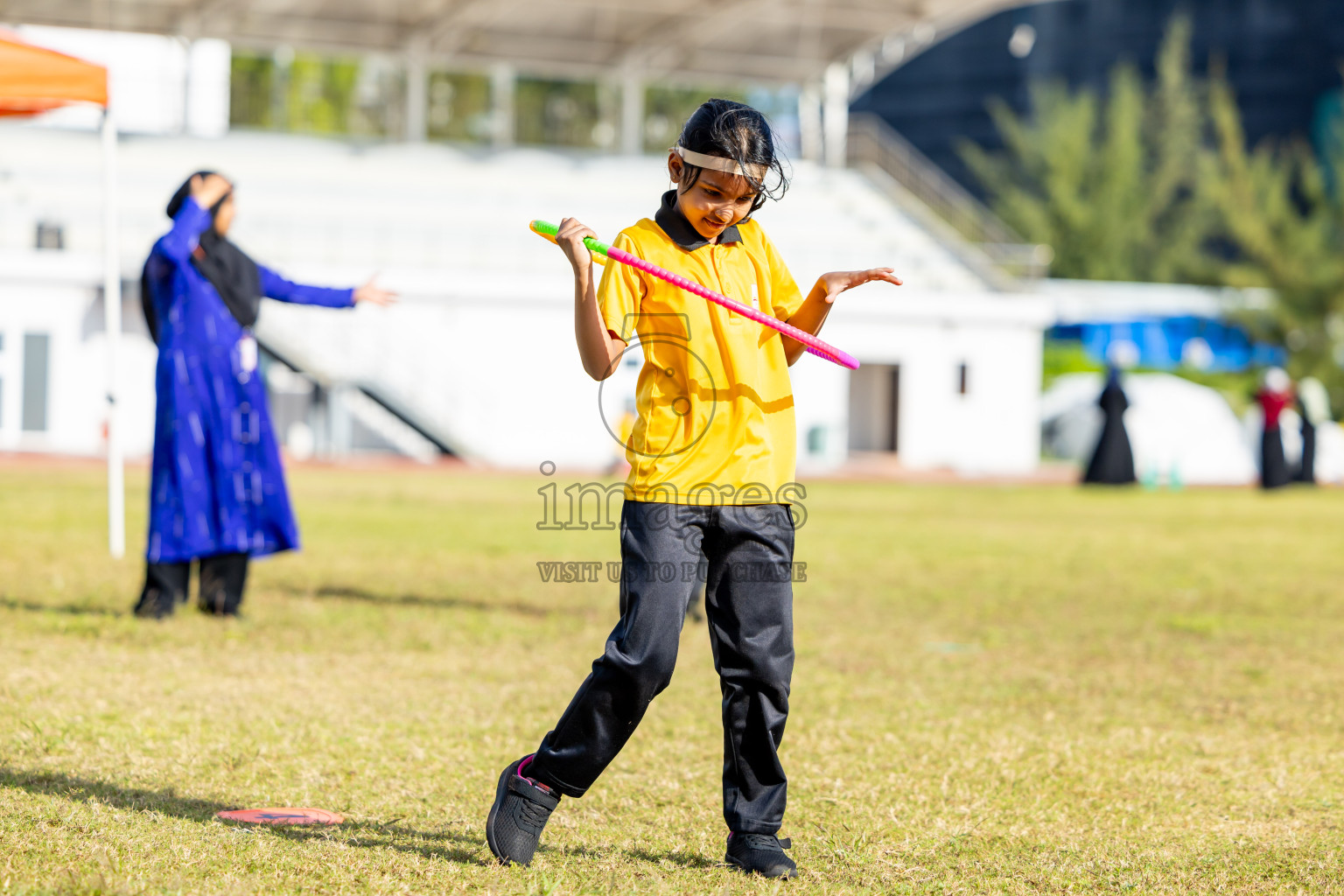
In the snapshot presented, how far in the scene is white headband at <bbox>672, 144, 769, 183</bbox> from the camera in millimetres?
3244

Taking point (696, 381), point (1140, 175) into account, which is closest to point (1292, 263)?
point (1140, 175)

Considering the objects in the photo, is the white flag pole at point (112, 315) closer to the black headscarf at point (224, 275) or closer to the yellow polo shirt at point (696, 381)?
the black headscarf at point (224, 275)

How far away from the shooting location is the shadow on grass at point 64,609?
22.4ft

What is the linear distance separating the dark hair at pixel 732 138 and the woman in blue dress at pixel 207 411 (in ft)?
11.5

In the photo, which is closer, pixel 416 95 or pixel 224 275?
pixel 224 275

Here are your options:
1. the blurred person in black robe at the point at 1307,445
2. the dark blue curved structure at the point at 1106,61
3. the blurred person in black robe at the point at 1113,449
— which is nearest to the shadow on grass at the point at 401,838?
the blurred person in black robe at the point at 1113,449

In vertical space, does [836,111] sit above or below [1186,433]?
above

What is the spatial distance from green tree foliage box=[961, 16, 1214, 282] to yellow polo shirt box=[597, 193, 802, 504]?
4756 centimetres

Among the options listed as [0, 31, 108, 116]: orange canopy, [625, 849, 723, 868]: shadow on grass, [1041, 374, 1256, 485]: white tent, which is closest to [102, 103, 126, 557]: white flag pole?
[0, 31, 108, 116]: orange canopy

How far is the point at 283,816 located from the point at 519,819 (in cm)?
68

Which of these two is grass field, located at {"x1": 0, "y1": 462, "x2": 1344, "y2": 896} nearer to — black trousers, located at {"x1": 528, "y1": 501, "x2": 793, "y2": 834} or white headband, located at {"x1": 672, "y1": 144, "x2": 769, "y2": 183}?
black trousers, located at {"x1": 528, "y1": 501, "x2": 793, "y2": 834}

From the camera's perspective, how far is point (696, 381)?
3.28 meters

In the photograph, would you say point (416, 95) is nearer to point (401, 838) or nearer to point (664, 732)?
point (664, 732)

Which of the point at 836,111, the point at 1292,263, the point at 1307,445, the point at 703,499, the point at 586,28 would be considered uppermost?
the point at 586,28
